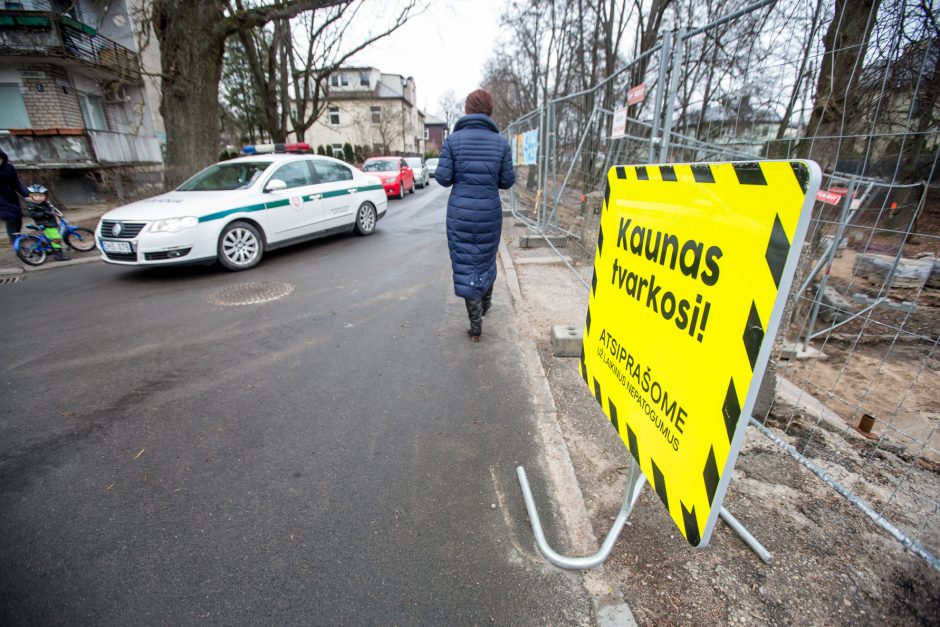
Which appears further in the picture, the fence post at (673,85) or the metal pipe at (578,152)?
the metal pipe at (578,152)

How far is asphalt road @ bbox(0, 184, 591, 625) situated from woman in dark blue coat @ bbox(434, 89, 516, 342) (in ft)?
2.26

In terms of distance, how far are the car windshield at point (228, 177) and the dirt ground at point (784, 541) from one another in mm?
6517

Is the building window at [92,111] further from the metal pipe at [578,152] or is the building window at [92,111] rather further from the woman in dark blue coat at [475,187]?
the woman in dark blue coat at [475,187]

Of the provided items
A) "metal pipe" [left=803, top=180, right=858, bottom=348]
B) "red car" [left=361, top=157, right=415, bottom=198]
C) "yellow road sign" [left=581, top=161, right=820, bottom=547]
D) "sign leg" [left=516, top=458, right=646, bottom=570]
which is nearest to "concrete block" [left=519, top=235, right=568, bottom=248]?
"metal pipe" [left=803, top=180, right=858, bottom=348]

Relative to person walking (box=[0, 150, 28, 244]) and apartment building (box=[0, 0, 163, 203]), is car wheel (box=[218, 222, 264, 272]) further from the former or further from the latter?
apartment building (box=[0, 0, 163, 203])

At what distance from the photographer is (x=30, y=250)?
6965 mm

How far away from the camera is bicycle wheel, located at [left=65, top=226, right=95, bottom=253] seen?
7625 millimetres

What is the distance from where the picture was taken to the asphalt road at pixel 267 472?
1.70m

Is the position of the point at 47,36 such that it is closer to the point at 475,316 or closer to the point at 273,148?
the point at 273,148

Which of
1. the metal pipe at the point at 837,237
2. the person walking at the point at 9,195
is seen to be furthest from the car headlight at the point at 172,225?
the metal pipe at the point at 837,237

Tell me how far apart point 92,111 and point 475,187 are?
23292mm

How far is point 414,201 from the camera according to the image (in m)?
16.8

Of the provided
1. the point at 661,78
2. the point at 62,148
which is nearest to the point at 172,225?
the point at 661,78

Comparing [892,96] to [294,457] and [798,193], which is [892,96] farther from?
[294,457]
